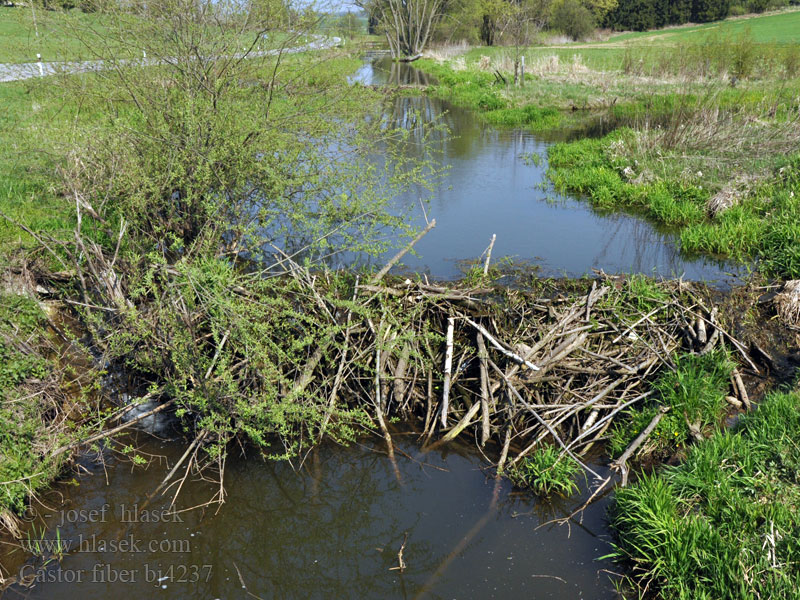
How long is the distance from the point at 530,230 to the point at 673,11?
6087 centimetres

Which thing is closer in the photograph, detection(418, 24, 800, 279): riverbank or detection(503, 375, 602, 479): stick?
detection(503, 375, 602, 479): stick

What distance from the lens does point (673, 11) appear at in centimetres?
6169

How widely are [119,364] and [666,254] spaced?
8577 mm

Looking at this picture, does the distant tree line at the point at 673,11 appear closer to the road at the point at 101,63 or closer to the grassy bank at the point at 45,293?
the grassy bank at the point at 45,293

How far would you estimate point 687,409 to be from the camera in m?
6.29

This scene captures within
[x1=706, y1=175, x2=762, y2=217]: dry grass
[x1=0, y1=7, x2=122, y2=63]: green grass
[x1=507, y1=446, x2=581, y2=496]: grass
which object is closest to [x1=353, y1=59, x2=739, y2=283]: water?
[x1=706, y1=175, x2=762, y2=217]: dry grass

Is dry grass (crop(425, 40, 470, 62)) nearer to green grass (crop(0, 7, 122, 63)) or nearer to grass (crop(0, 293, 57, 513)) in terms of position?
green grass (crop(0, 7, 122, 63))

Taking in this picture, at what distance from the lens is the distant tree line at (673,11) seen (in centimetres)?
5957

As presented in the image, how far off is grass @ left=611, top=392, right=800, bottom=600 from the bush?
61.8 meters

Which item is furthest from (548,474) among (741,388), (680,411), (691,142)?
(691,142)

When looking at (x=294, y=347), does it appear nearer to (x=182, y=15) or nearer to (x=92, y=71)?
(x=182, y=15)

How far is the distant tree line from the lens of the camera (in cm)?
5957

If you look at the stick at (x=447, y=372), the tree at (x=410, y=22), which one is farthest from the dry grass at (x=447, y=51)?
the stick at (x=447, y=372)

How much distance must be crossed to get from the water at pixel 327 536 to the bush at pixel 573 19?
62.3 m
